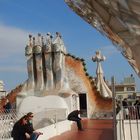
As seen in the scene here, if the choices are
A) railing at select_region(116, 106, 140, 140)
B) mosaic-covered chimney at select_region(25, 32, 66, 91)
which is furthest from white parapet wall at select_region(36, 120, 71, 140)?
mosaic-covered chimney at select_region(25, 32, 66, 91)

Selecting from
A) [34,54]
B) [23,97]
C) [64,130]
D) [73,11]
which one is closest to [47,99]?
[23,97]

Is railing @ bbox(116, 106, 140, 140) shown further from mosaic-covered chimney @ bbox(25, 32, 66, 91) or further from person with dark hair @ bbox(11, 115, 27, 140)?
mosaic-covered chimney @ bbox(25, 32, 66, 91)

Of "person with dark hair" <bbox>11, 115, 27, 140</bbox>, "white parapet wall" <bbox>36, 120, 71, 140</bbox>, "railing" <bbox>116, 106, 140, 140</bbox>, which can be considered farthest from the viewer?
"white parapet wall" <bbox>36, 120, 71, 140</bbox>

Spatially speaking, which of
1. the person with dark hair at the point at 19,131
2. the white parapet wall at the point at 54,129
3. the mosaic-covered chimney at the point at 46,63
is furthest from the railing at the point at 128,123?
the mosaic-covered chimney at the point at 46,63

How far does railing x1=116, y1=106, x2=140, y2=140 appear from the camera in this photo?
1137 cm

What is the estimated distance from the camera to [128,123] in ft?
39.2

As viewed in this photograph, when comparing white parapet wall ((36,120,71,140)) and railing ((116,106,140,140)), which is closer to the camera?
railing ((116,106,140,140))

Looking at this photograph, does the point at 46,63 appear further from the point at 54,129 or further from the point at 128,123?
the point at 128,123

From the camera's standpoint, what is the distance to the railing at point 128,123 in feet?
37.3

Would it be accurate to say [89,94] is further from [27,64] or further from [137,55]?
[137,55]

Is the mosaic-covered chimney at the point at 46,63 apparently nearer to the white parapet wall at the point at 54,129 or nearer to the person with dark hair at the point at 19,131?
the white parapet wall at the point at 54,129

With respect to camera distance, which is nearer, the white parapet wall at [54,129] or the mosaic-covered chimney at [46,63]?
the white parapet wall at [54,129]

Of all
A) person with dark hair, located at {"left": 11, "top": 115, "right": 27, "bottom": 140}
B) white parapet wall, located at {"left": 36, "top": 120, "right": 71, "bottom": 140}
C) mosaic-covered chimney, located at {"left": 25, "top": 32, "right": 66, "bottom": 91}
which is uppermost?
mosaic-covered chimney, located at {"left": 25, "top": 32, "right": 66, "bottom": 91}

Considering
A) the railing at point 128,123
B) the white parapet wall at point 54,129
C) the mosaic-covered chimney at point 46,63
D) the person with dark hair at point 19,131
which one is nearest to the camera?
the person with dark hair at point 19,131
